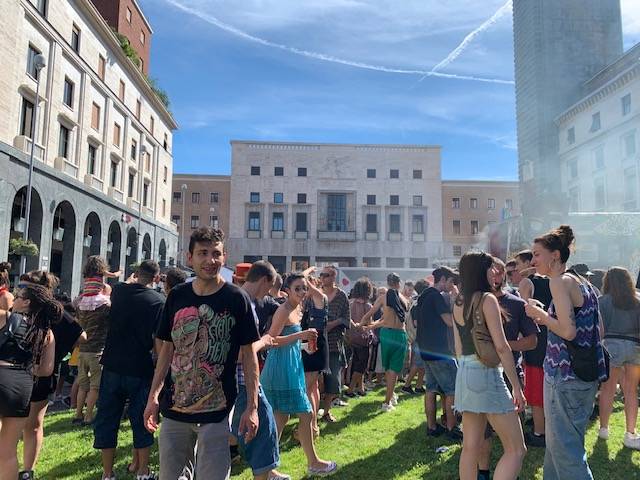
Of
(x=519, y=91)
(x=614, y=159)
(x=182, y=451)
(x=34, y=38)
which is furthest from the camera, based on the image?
(x=519, y=91)

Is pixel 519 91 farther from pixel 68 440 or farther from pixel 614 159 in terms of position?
pixel 68 440

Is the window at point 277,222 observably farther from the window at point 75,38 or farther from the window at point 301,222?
the window at point 75,38

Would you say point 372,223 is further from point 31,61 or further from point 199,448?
point 199,448

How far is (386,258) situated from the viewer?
49188 millimetres

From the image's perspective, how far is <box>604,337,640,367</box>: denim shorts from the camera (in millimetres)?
5145

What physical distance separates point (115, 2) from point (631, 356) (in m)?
34.6

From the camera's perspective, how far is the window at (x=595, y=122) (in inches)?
1577

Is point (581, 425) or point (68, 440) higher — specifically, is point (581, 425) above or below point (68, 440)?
above

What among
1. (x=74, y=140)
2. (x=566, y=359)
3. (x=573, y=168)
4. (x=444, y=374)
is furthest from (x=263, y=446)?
(x=573, y=168)

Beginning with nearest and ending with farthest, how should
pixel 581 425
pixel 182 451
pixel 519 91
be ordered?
pixel 182 451, pixel 581 425, pixel 519 91

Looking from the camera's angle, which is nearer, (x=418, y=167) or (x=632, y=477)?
(x=632, y=477)

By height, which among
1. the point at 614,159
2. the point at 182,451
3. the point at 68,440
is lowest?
the point at 68,440

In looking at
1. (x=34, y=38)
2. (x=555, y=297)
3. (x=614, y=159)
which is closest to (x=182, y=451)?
(x=555, y=297)

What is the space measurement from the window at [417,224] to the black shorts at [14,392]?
48.1 meters
